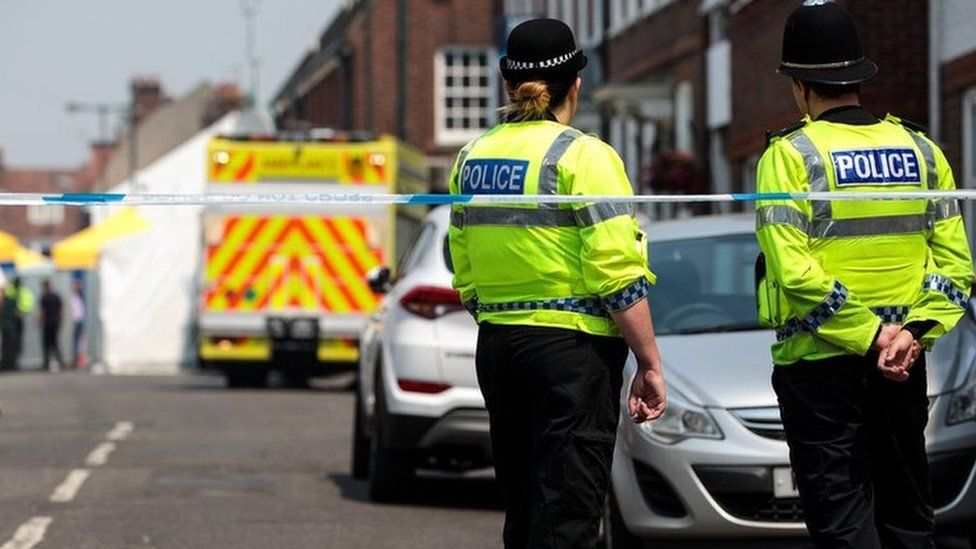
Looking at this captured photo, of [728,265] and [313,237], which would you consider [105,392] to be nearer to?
[313,237]

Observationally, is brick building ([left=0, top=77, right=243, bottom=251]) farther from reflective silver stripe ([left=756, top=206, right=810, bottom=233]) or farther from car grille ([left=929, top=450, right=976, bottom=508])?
reflective silver stripe ([left=756, top=206, right=810, bottom=233])

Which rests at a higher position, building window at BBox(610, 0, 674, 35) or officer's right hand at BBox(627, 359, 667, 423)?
building window at BBox(610, 0, 674, 35)

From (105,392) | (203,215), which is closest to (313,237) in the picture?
(203,215)

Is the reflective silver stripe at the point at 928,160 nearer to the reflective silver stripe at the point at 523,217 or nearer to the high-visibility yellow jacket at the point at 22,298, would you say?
the reflective silver stripe at the point at 523,217

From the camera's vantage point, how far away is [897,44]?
20.3 m

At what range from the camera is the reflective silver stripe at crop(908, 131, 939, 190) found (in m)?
6.24

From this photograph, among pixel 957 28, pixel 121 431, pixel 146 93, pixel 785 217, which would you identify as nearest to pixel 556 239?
pixel 785 217

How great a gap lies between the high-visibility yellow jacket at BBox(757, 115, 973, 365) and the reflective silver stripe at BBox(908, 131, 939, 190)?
Result: 1cm

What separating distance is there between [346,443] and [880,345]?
39.2ft

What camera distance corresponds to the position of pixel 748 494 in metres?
8.64

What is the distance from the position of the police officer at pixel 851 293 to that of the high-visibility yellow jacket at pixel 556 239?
384mm

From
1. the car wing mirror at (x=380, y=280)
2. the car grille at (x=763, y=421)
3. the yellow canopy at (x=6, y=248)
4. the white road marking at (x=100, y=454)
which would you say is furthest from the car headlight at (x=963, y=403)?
the yellow canopy at (x=6, y=248)

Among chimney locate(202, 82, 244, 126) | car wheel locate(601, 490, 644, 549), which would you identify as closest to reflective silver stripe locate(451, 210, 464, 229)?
car wheel locate(601, 490, 644, 549)

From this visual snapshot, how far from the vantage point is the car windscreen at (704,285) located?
32.1 feet
